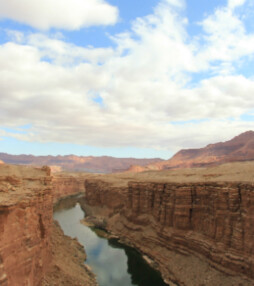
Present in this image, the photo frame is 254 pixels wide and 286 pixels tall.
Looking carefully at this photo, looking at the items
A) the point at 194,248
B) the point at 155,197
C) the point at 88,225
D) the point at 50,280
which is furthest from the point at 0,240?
the point at 88,225

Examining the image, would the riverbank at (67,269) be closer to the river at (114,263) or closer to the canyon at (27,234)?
the canyon at (27,234)

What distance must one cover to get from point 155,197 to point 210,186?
12120 mm

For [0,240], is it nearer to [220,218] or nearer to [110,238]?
[220,218]

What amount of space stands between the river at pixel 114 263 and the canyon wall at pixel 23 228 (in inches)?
483

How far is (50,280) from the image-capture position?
2195 cm

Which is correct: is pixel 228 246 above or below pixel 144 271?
above

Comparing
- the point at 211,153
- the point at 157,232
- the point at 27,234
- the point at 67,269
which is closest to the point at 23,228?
the point at 27,234

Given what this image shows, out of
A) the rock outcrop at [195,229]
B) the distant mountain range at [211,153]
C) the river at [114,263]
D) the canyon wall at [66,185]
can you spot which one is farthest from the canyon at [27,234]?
the distant mountain range at [211,153]

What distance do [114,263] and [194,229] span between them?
41.3 feet

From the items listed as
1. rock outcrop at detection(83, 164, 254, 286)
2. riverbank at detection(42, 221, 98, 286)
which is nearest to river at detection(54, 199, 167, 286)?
rock outcrop at detection(83, 164, 254, 286)

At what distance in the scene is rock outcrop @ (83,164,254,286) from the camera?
26062 millimetres

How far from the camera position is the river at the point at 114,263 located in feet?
102

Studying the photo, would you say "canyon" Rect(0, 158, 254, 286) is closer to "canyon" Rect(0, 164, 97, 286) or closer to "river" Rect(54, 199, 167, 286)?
"canyon" Rect(0, 164, 97, 286)

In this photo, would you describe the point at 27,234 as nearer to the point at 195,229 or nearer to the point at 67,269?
the point at 67,269
